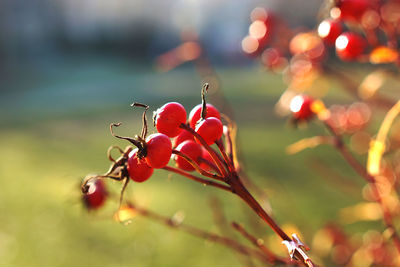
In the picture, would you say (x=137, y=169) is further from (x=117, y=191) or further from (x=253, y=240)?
(x=117, y=191)

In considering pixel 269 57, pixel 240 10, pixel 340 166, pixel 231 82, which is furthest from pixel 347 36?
pixel 240 10

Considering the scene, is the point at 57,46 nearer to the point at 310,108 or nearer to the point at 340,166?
the point at 340,166

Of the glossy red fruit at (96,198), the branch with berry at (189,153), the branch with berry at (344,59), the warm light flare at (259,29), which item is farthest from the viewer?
the warm light flare at (259,29)

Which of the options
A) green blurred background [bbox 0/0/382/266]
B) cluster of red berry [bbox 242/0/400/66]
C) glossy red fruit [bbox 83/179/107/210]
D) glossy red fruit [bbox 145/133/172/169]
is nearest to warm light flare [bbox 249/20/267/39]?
cluster of red berry [bbox 242/0/400/66]

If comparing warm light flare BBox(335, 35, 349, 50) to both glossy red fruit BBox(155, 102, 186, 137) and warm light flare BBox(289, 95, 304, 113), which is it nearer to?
warm light flare BBox(289, 95, 304, 113)

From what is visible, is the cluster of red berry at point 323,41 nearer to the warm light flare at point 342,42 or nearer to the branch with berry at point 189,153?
the warm light flare at point 342,42

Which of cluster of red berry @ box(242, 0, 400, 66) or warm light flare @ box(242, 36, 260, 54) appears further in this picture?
warm light flare @ box(242, 36, 260, 54)

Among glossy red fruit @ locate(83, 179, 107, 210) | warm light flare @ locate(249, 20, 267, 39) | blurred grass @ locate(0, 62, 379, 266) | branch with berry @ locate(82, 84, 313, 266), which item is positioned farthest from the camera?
blurred grass @ locate(0, 62, 379, 266)

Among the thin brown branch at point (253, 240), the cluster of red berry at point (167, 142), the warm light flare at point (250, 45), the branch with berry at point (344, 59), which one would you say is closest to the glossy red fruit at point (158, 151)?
the cluster of red berry at point (167, 142)
